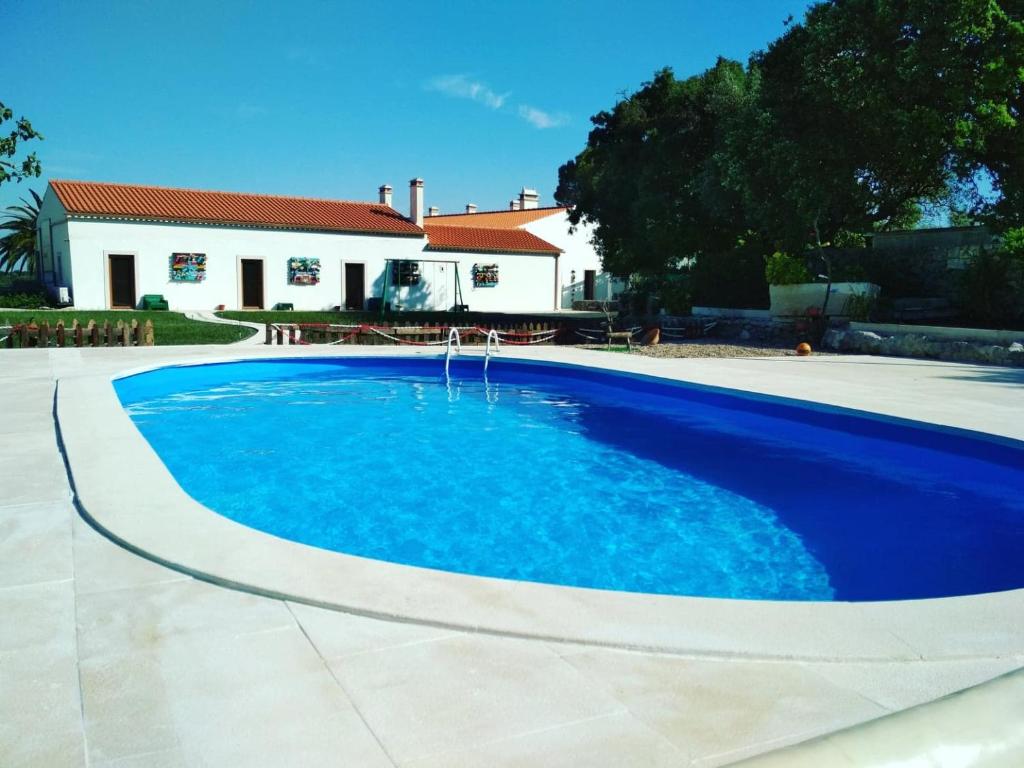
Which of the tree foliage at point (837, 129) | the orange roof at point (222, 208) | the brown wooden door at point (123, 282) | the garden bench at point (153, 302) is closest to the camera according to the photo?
the tree foliage at point (837, 129)

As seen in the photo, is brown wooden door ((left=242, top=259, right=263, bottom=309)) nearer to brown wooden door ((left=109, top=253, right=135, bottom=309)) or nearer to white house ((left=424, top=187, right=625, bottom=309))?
brown wooden door ((left=109, top=253, right=135, bottom=309))

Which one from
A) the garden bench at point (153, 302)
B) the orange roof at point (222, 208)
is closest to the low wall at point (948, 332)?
the orange roof at point (222, 208)

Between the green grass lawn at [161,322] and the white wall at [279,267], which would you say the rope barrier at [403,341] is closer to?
the green grass lawn at [161,322]

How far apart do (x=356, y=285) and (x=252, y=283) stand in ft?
14.1

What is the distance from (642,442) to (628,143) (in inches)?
666

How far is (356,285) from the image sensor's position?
106 feet

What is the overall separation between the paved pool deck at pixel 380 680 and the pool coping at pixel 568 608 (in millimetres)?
19

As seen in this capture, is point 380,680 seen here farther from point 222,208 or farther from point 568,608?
point 222,208

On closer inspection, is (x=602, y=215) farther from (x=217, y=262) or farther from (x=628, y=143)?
(x=217, y=262)

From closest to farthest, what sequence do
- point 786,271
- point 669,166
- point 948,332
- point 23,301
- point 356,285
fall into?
1. point 948,332
2. point 786,271
3. point 669,166
4. point 23,301
5. point 356,285

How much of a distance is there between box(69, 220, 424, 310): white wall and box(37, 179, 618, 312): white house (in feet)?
0.12

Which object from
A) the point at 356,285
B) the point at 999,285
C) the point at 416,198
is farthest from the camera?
the point at 416,198

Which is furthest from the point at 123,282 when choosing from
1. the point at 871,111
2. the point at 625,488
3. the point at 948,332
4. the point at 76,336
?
the point at 948,332

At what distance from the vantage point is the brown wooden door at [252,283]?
1166 inches
